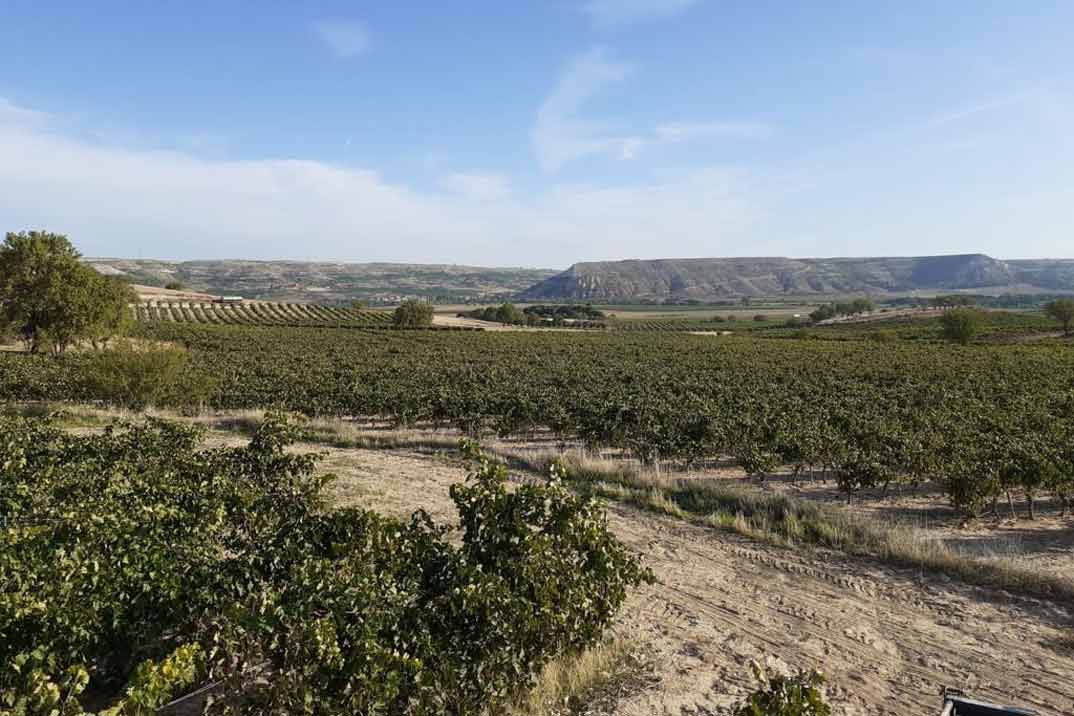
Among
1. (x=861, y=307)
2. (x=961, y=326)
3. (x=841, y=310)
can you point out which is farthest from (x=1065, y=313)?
(x=861, y=307)

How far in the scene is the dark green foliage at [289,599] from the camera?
4809mm

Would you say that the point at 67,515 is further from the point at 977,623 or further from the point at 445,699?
the point at 977,623

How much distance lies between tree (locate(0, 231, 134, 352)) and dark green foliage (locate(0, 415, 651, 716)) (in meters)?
32.3

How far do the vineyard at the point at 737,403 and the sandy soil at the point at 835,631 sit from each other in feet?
14.1

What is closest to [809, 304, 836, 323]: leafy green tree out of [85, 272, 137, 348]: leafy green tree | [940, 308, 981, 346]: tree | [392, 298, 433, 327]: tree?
[940, 308, 981, 346]: tree

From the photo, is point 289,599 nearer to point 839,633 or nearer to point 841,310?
point 839,633

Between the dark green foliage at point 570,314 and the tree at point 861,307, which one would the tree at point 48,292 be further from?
the tree at point 861,307

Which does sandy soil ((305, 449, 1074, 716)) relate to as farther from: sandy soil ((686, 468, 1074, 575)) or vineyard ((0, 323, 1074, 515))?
vineyard ((0, 323, 1074, 515))

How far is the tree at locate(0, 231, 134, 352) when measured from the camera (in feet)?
112

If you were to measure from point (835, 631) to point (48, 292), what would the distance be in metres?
40.1

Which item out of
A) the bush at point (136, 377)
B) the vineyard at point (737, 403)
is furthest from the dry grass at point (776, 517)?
the bush at point (136, 377)

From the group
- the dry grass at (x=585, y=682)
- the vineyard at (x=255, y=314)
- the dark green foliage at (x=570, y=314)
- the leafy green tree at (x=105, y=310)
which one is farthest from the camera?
the dark green foliage at (x=570, y=314)

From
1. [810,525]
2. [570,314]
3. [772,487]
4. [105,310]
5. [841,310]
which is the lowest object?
[772,487]

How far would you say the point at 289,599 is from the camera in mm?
5414
